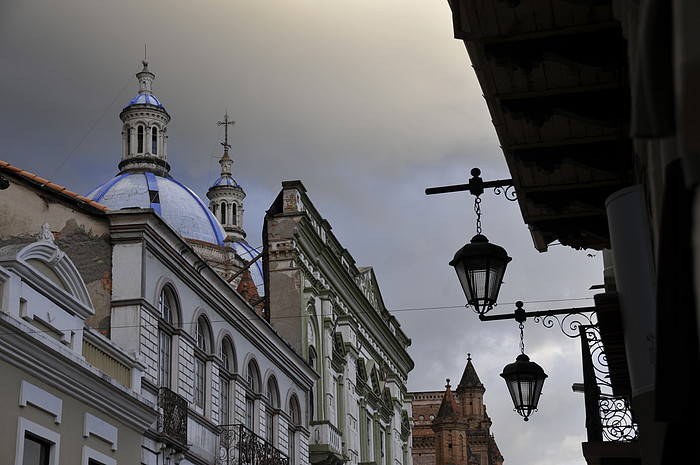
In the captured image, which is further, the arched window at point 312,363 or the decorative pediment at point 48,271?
the arched window at point 312,363

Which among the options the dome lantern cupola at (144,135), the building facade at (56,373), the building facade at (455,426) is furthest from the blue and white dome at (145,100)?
the building facade at (56,373)

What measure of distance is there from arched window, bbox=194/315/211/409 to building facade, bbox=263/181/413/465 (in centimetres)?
845

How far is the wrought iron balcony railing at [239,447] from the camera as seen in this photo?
22953 millimetres

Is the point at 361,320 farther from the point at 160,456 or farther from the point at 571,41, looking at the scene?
the point at 571,41

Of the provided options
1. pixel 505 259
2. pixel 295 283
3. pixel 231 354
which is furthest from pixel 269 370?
pixel 505 259

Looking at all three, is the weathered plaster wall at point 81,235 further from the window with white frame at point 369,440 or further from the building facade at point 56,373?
the window with white frame at point 369,440

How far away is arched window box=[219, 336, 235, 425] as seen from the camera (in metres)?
23.5

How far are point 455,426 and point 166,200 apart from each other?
23.3 m

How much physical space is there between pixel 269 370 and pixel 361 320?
11.6 m

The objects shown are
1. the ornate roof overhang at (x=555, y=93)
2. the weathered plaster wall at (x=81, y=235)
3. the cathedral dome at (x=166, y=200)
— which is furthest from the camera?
the cathedral dome at (x=166, y=200)

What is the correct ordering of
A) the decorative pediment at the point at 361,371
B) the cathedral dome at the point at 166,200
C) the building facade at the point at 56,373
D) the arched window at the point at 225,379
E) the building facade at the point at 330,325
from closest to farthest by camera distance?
the building facade at the point at 56,373, the arched window at the point at 225,379, the building facade at the point at 330,325, the decorative pediment at the point at 361,371, the cathedral dome at the point at 166,200

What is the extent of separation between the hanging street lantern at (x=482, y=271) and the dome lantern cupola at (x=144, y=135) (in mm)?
51590

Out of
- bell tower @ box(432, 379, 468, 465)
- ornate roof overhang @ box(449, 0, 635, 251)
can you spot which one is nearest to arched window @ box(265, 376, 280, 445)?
ornate roof overhang @ box(449, 0, 635, 251)

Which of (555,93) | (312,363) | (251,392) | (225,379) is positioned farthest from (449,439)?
(555,93)
